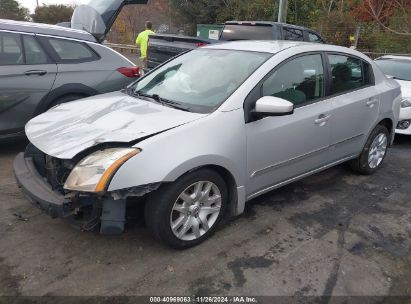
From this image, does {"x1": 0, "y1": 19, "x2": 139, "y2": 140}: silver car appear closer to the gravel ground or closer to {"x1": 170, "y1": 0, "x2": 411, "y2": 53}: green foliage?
the gravel ground

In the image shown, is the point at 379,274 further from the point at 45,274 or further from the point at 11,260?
the point at 11,260

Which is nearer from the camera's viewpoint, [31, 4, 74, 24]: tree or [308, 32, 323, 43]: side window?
[308, 32, 323, 43]: side window

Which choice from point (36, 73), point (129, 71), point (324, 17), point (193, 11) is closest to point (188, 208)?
point (36, 73)

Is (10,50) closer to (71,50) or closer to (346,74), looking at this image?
(71,50)

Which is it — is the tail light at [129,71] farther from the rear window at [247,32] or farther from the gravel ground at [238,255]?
the rear window at [247,32]

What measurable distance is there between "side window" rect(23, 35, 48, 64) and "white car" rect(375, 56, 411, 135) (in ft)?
17.9

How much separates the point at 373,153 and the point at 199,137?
298 centimetres

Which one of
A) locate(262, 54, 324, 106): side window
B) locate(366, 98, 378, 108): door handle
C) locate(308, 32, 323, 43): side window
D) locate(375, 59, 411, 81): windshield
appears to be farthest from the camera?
locate(308, 32, 323, 43): side window

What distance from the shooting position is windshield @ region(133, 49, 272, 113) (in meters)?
3.57

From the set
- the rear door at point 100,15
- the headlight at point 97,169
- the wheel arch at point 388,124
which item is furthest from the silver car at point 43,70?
the wheel arch at point 388,124

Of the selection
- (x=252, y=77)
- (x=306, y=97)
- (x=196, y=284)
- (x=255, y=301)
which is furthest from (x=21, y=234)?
(x=306, y=97)

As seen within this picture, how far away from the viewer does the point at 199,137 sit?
3.16m

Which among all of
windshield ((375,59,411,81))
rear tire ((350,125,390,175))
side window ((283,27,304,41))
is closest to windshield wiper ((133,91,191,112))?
rear tire ((350,125,390,175))

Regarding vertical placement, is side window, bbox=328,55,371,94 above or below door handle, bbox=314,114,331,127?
above
